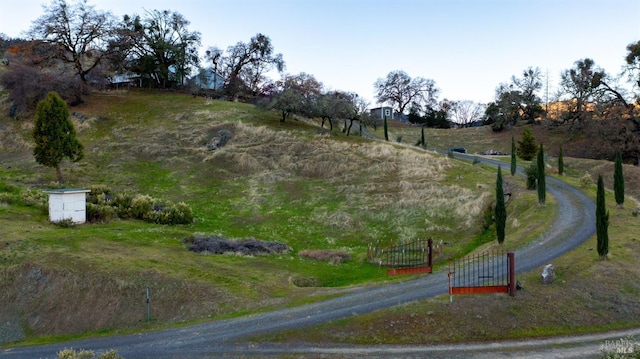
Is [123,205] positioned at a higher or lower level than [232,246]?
higher

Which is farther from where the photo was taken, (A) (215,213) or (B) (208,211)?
(B) (208,211)

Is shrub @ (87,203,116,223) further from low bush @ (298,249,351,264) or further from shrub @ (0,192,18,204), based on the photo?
low bush @ (298,249,351,264)

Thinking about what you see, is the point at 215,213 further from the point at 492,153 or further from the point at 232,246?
the point at 492,153

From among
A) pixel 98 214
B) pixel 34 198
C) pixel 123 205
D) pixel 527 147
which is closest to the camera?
pixel 98 214

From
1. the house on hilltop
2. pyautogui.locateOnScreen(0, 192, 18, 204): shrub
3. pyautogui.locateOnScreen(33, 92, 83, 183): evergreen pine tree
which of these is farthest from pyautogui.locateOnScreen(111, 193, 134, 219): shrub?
the house on hilltop

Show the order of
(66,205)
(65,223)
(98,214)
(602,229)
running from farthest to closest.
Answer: (98,214)
(66,205)
(65,223)
(602,229)

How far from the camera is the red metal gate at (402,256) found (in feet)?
83.6

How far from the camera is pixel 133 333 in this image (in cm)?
1759

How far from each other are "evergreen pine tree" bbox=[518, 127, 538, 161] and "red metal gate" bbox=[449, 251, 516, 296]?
122 ft

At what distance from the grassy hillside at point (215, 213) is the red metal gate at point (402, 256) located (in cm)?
92

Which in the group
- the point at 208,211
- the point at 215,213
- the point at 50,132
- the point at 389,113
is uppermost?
the point at 389,113

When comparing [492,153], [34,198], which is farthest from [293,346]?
[492,153]

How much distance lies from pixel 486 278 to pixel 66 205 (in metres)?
27.2

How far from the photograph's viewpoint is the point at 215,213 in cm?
3597
